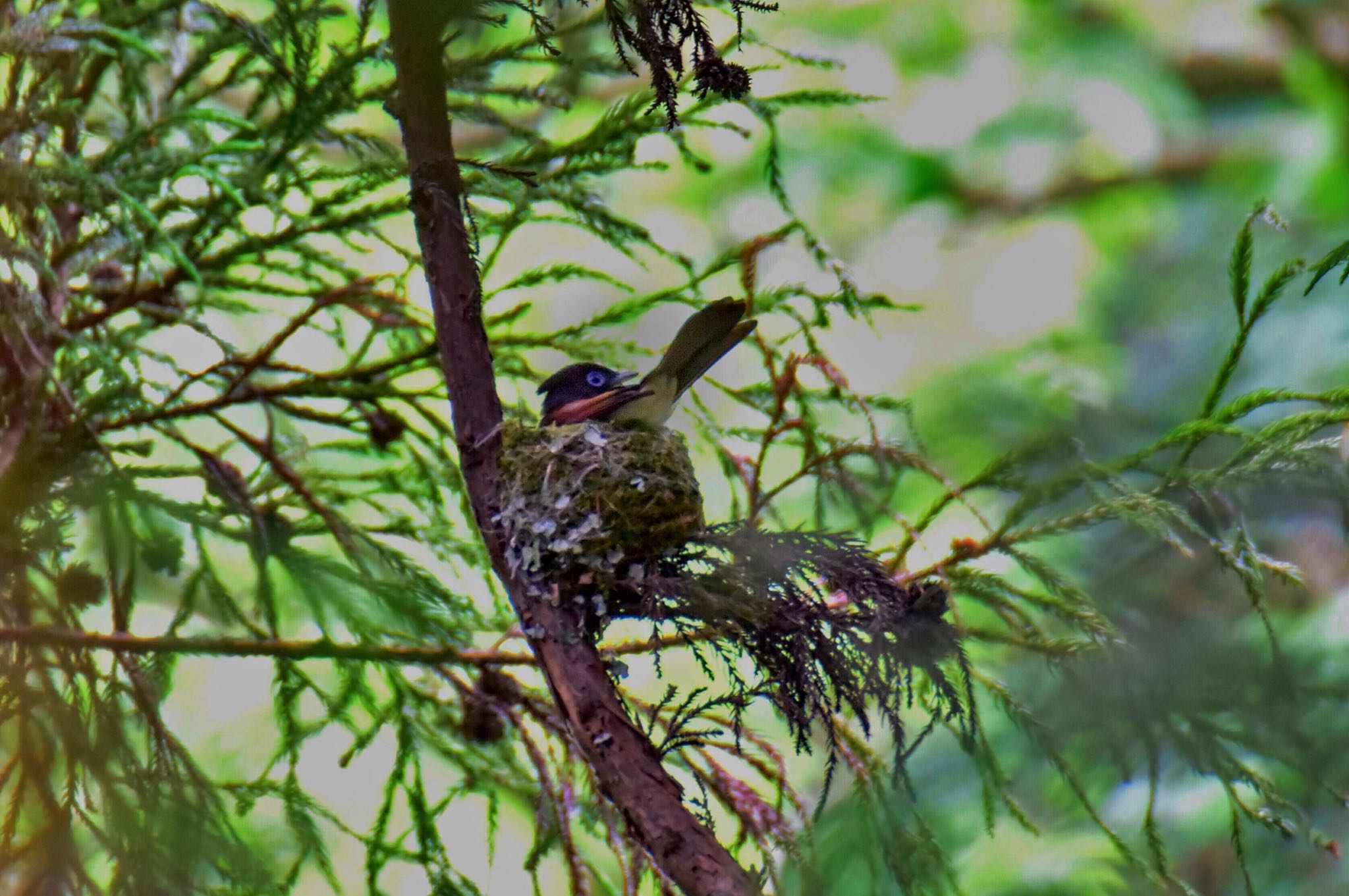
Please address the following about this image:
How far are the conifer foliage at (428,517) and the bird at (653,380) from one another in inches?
4.0

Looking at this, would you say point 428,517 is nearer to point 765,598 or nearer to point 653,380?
point 653,380

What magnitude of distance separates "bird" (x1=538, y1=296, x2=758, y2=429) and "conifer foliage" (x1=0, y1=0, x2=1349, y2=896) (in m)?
0.10

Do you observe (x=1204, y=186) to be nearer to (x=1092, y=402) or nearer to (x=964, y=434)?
(x=1092, y=402)

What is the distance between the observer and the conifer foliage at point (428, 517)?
98.0 inches

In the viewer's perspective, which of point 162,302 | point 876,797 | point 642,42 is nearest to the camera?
point 642,42

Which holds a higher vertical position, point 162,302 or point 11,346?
point 162,302

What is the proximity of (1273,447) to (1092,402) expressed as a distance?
4801mm

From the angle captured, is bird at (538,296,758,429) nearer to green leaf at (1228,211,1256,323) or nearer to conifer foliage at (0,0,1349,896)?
conifer foliage at (0,0,1349,896)

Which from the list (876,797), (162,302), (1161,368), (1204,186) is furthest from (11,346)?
(1204,186)

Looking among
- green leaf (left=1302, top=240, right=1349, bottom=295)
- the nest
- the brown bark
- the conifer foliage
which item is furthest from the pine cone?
green leaf (left=1302, top=240, right=1349, bottom=295)

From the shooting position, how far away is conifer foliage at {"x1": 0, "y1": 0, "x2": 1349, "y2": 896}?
98.0 inches

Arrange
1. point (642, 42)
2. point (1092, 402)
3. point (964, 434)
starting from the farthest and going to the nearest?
point (1092, 402) < point (964, 434) < point (642, 42)

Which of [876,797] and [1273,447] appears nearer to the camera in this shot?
[1273,447]

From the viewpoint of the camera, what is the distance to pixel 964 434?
663 cm
